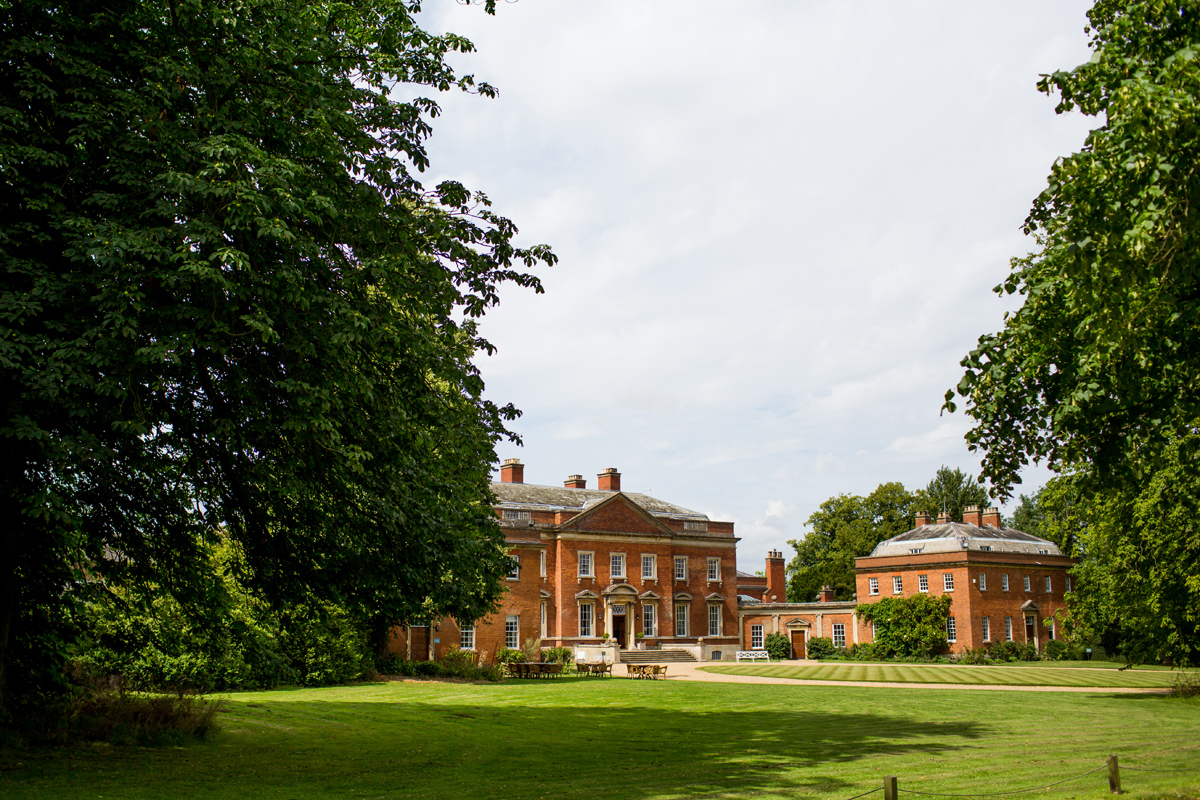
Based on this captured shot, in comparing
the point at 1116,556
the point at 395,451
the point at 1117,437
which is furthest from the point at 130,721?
the point at 1116,556

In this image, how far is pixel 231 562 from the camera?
46.6ft

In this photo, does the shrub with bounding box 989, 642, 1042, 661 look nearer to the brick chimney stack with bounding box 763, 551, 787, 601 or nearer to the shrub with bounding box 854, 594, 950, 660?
the shrub with bounding box 854, 594, 950, 660

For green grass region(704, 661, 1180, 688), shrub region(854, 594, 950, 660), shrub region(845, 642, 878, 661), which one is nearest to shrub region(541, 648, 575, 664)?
green grass region(704, 661, 1180, 688)

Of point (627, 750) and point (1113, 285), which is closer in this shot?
point (1113, 285)

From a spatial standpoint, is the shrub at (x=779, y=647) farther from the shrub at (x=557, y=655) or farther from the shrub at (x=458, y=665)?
the shrub at (x=458, y=665)

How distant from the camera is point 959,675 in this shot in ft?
128

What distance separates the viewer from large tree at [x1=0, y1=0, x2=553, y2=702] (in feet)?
32.3

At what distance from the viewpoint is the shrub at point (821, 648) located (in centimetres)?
5694

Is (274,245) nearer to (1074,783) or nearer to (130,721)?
(130,721)

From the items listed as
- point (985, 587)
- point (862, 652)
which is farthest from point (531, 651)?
point (985, 587)

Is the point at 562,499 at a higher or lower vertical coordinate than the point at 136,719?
higher

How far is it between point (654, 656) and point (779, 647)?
991 centimetres

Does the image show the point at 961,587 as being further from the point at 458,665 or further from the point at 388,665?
the point at 388,665

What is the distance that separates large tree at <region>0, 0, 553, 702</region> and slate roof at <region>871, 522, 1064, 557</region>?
49048 mm
